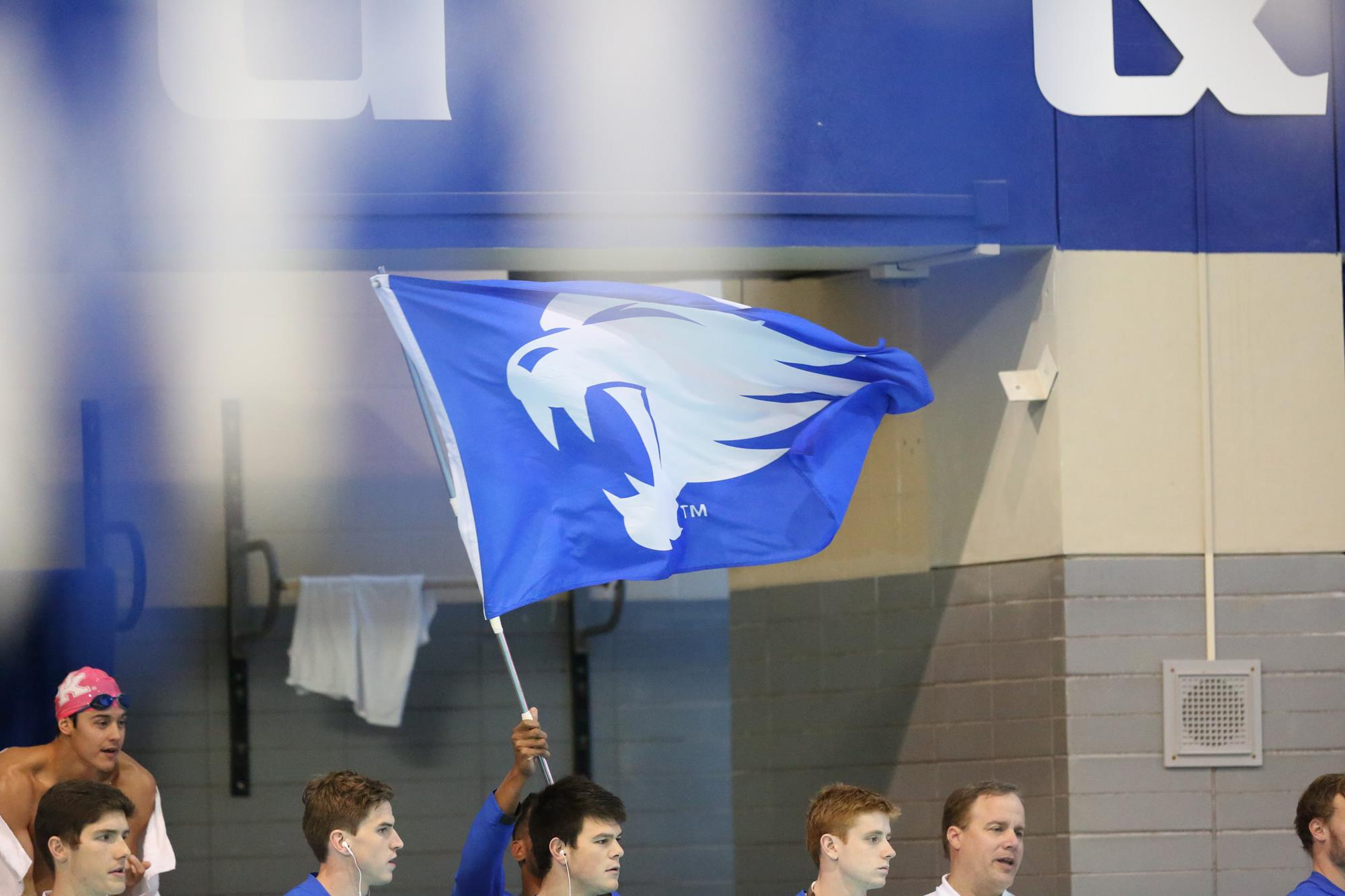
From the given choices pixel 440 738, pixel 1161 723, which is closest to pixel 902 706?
pixel 1161 723

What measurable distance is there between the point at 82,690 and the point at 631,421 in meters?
2.33

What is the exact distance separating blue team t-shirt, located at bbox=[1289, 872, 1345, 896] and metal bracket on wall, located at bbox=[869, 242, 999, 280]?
2793 mm

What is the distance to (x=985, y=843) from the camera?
5.93 m

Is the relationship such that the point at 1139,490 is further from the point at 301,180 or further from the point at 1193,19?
the point at 301,180

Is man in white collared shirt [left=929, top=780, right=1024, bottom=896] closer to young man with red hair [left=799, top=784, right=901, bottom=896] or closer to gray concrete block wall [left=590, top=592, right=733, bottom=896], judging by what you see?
young man with red hair [left=799, top=784, right=901, bottom=896]

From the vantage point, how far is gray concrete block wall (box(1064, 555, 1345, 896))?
7.62 m

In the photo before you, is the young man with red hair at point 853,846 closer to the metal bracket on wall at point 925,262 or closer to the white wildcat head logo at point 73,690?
the metal bracket on wall at point 925,262

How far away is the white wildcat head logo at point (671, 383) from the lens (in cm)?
654

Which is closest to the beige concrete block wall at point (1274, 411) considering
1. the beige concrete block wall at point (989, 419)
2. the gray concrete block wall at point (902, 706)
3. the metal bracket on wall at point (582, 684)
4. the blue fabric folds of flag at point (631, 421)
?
the beige concrete block wall at point (989, 419)

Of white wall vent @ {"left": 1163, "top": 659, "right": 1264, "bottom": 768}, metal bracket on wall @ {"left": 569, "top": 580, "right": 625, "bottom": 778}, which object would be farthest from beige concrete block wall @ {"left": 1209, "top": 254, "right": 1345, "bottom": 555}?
metal bracket on wall @ {"left": 569, "top": 580, "right": 625, "bottom": 778}

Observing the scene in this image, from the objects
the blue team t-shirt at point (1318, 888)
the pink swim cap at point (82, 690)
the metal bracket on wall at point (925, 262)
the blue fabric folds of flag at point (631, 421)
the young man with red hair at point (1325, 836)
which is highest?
the metal bracket on wall at point (925, 262)

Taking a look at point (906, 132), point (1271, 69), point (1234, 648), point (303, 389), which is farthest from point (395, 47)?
point (1234, 648)

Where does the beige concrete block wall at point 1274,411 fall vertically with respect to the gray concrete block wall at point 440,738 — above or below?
above

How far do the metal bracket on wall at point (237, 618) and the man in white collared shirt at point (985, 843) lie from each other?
4.63 m
